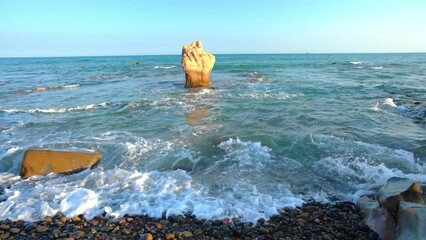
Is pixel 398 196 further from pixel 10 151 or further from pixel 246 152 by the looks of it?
pixel 10 151

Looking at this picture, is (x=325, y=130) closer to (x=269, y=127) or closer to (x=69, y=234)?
(x=269, y=127)

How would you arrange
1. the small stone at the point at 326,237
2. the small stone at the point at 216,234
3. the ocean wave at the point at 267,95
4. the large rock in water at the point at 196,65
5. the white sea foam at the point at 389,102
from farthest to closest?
the large rock in water at the point at 196,65 < the ocean wave at the point at 267,95 < the white sea foam at the point at 389,102 < the small stone at the point at 216,234 < the small stone at the point at 326,237

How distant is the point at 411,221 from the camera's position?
400 centimetres

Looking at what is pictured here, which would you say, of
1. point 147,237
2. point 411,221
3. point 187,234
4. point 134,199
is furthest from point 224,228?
point 411,221

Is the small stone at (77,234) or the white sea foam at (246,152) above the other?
the white sea foam at (246,152)

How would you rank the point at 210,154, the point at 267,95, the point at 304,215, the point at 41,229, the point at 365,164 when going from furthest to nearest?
the point at 267,95
the point at 210,154
the point at 365,164
the point at 304,215
the point at 41,229

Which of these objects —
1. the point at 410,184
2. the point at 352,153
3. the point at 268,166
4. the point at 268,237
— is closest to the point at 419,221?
the point at 410,184

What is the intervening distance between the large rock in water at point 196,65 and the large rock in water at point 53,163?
15.9 meters

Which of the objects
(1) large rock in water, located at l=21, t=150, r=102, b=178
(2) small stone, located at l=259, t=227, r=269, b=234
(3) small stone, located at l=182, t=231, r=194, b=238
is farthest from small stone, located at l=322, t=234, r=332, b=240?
(1) large rock in water, located at l=21, t=150, r=102, b=178

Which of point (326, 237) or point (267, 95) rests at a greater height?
point (267, 95)

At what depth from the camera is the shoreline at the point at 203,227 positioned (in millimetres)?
4941

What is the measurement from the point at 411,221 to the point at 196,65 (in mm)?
20312

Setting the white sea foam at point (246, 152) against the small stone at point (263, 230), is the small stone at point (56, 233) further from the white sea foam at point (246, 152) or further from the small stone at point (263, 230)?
the white sea foam at point (246, 152)

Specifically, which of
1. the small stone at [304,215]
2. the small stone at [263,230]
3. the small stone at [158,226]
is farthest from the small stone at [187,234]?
the small stone at [304,215]
